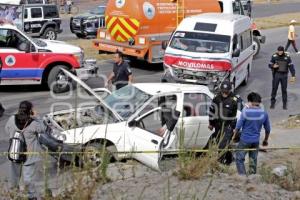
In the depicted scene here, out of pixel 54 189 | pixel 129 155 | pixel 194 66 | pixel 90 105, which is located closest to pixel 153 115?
pixel 129 155

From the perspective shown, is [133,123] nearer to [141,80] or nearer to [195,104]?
[195,104]

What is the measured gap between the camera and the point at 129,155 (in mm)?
9672

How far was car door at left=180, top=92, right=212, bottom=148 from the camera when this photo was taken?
34.9ft

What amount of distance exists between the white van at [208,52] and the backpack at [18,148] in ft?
26.2

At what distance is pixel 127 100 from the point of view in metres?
10.7

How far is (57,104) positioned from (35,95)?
1496 mm

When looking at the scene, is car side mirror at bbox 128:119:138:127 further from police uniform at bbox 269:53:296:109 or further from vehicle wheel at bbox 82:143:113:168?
police uniform at bbox 269:53:296:109

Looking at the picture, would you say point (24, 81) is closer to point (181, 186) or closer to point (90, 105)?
point (90, 105)

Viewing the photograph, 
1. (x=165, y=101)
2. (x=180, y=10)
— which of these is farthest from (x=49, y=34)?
(x=165, y=101)

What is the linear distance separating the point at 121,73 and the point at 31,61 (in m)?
4.15

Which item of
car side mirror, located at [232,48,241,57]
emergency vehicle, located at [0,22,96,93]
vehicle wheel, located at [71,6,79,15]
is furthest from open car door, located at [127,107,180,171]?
vehicle wheel, located at [71,6,79,15]

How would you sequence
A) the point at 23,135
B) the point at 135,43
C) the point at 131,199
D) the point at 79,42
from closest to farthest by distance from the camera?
the point at 131,199, the point at 23,135, the point at 135,43, the point at 79,42

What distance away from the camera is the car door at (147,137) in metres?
9.64

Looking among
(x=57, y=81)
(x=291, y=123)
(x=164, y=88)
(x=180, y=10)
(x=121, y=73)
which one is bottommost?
(x=291, y=123)
